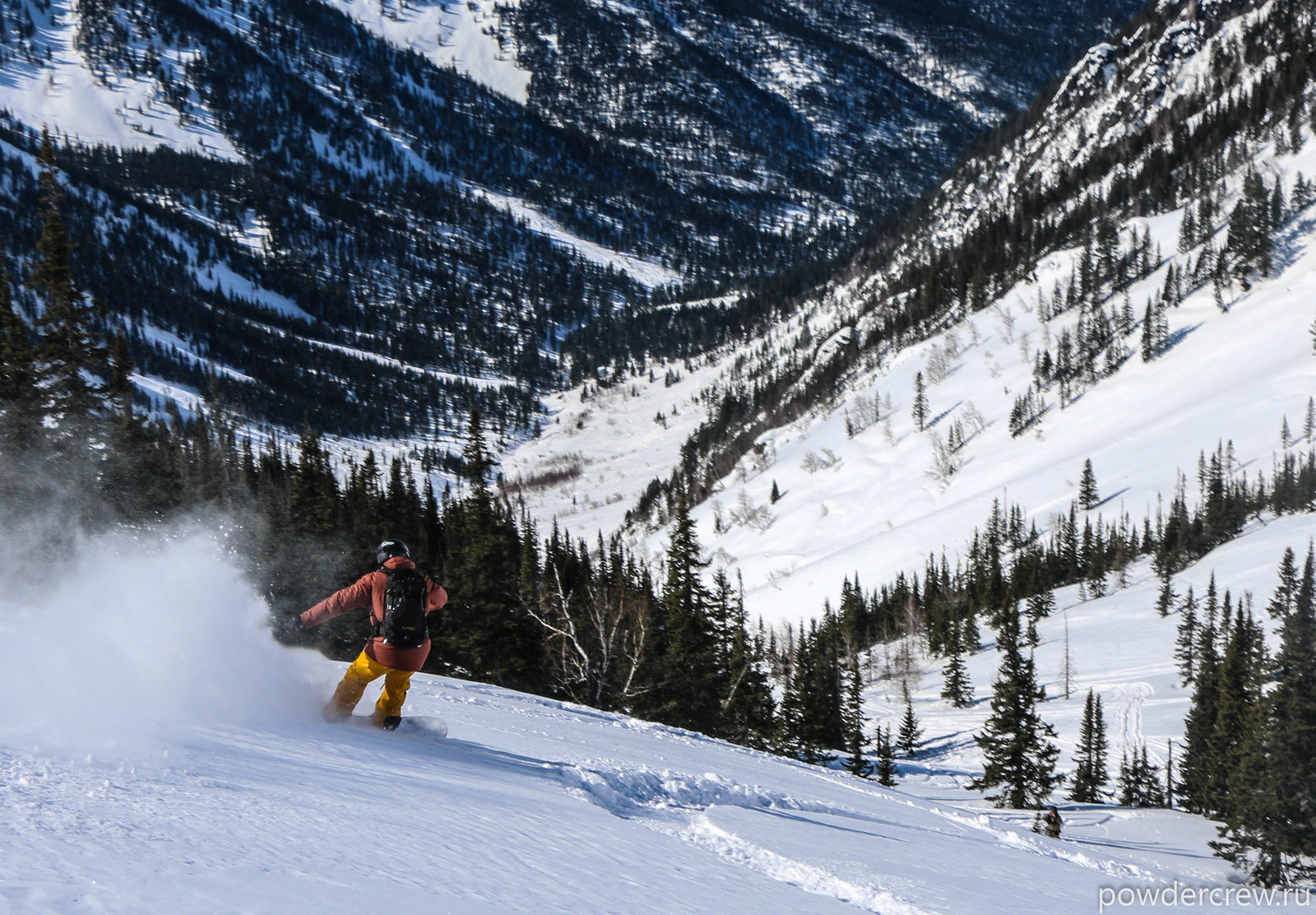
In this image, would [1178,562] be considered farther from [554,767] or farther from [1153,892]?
[554,767]

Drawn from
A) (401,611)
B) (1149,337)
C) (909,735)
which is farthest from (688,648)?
(1149,337)

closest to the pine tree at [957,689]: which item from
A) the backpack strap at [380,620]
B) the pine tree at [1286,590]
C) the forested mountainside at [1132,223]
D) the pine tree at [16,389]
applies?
the pine tree at [1286,590]

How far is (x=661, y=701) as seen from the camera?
36.7m

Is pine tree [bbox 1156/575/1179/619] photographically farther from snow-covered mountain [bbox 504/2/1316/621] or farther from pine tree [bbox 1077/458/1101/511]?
pine tree [bbox 1077/458/1101/511]

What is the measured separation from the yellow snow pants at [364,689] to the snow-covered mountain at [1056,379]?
108m

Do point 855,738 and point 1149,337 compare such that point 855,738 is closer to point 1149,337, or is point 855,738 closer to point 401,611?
point 401,611

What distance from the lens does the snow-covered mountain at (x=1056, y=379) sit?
117 metres

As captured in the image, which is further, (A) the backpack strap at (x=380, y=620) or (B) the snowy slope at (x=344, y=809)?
(A) the backpack strap at (x=380, y=620)

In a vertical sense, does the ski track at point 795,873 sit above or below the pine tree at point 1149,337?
below

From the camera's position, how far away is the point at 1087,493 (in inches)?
4459

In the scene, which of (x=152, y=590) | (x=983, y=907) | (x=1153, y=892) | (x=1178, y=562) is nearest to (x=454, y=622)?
(x=152, y=590)

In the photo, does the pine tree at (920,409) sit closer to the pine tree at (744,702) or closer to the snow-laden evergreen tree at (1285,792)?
the pine tree at (744,702)

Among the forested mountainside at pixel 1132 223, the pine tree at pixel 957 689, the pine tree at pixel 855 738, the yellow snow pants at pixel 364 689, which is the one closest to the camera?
the yellow snow pants at pixel 364 689

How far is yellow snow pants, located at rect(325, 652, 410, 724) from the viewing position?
10633mm
